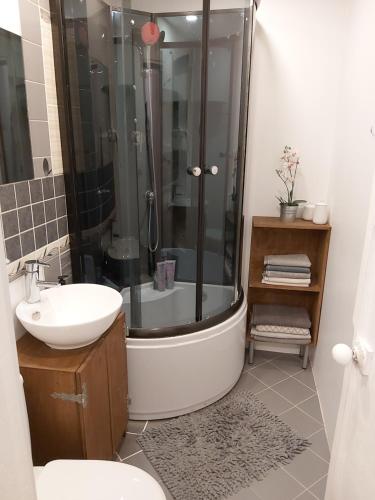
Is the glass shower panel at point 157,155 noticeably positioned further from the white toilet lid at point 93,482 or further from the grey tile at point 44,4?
the white toilet lid at point 93,482

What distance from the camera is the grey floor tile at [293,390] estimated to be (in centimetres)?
227

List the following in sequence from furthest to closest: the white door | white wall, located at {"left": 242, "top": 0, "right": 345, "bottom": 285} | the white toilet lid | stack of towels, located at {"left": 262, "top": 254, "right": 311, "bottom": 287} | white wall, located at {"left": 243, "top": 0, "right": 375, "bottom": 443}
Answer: stack of towels, located at {"left": 262, "top": 254, "right": 311, "bottom": 287} < white wall, located at {"left": 242, "top": 0, "right": 345, "bottom": 285} < white wall, located at {"left": 243, "top": 0, "right": 375, "bottom": 443} < the white toilet lid < the white door

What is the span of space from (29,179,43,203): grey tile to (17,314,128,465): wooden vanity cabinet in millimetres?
605

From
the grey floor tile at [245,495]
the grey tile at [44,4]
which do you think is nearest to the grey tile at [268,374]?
the grey floor tile at [245,495]

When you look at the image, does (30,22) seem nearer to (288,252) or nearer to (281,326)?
(288,252)

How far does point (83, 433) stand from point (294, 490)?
103 centimetres

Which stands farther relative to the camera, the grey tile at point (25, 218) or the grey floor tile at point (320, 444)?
the grey floor tile at point (320, 444)

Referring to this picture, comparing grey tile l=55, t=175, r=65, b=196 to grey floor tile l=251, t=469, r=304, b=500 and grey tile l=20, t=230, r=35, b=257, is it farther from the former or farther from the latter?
grey floor tile l=251, t=469, r=304, b=500

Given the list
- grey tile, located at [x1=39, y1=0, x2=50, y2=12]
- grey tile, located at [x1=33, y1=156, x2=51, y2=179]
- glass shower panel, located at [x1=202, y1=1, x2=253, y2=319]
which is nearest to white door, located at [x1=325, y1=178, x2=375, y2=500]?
glass shower panel, located at [x1=202, y1=1, x2=253, y2=319]

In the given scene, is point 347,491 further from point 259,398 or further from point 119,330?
point 259,398

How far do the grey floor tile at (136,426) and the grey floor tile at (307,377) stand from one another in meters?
1.08

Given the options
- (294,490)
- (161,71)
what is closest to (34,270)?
(161,71)

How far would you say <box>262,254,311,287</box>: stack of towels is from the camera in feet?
7.79

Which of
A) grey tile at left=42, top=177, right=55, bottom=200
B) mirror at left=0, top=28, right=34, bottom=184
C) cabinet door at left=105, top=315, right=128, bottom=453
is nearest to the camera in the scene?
mirror at left=0, top=28, right=34, bottom=184
